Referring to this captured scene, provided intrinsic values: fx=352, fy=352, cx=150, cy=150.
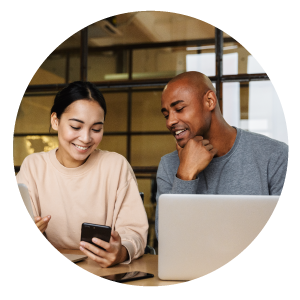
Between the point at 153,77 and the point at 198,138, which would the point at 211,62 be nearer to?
the point at 153,77

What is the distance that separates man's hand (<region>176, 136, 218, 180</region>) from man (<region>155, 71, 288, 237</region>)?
0.06ft

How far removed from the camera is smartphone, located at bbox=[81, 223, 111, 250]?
1.14 m

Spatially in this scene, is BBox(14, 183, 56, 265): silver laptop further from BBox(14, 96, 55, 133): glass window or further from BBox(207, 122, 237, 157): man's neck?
BBox(14, 96, 55, 133): glass window

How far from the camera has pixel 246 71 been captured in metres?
2.80

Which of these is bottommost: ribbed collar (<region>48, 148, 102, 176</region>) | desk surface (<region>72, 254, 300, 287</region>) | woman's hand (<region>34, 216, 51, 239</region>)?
desk surface (<region>72, 254, 300, 287</region>)

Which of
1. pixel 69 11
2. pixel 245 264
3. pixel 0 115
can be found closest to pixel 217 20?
pixel 69 11

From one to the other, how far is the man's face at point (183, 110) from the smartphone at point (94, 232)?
67cm

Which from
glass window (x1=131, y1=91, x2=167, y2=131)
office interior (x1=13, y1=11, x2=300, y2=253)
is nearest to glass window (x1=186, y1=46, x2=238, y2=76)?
office interior (x1=13, y1=11, x2=300, y2=253)

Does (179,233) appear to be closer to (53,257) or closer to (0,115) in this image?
(53,257)

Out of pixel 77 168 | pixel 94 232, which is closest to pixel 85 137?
pixel 77 168

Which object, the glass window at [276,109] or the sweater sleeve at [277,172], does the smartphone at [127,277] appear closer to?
the sweater sleeve at [277,172]

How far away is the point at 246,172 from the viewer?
65.4 inches

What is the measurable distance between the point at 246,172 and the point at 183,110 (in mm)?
417

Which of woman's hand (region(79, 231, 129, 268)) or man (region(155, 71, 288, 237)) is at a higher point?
man (region(155, 71, 288, 237))
